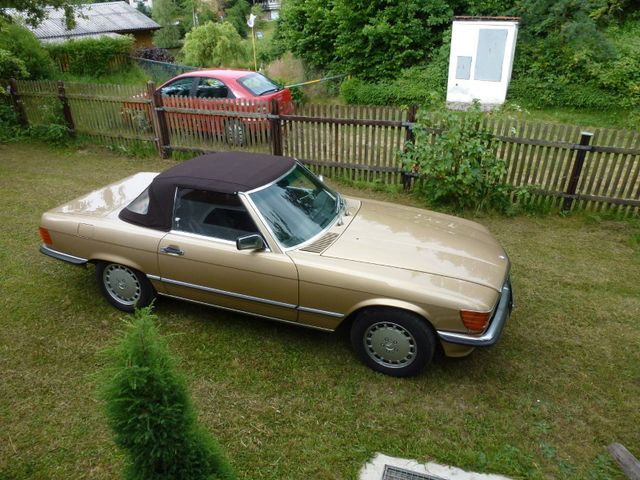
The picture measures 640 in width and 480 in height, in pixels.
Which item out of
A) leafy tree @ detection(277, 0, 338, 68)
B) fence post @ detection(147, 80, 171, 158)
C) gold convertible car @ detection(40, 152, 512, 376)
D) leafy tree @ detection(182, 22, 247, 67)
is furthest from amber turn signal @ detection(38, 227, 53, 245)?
leafy tree @ detection(182, 22, 247, 67)

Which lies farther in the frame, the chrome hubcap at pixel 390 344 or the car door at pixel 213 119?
the car door at pixel 213 119

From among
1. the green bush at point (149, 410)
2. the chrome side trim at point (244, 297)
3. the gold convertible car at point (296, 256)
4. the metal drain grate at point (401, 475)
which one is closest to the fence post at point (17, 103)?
the gold convertible car at point (296, 256)

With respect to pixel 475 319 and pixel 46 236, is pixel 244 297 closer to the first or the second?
pixel 475 319

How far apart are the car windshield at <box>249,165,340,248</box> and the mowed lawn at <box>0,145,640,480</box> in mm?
1048

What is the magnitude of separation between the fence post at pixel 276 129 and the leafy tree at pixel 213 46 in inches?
480

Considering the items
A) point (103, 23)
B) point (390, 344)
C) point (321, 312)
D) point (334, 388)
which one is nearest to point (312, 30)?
point (321, 312)

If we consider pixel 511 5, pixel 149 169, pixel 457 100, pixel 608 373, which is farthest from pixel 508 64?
pixel 608 373

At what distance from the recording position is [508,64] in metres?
13.3

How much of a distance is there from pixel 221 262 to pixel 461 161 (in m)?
4.28

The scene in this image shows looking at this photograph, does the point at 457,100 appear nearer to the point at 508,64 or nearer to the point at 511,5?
the point at 508,64

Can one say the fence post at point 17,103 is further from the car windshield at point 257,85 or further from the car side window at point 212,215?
the car side window at point 212,215

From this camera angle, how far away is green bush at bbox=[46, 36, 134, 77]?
838 inches

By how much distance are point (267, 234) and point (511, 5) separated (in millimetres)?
14395

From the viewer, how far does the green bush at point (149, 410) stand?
193 centimetres
